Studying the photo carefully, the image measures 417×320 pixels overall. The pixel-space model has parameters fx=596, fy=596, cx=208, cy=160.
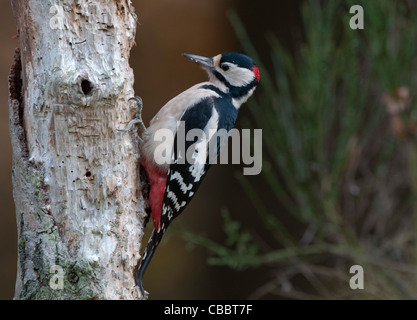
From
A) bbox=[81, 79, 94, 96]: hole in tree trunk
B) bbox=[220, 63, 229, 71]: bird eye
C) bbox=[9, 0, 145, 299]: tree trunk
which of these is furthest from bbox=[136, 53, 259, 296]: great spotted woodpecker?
bbox=[81, 79, 94, 96]: hole in tree trunk

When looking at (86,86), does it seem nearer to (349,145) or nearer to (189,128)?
(189,128)

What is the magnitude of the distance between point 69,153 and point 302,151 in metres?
1.50

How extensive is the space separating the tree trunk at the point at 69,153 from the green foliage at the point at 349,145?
112cm

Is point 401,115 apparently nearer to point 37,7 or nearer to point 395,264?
point 395,264

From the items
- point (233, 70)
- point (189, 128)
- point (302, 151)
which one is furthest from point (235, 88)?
point (302, 151)

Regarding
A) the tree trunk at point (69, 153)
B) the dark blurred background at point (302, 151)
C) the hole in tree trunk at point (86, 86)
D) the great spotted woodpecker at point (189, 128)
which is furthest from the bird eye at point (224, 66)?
the hole in tree trunk at point (86, 86)

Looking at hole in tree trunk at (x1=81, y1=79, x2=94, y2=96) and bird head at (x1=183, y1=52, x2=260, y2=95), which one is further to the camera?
bird head at (x1=183, y1=52, x2=260, y2=95)

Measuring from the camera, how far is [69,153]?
1.96 metres

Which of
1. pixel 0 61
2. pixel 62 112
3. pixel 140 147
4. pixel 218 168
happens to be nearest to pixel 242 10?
pixel 218 168

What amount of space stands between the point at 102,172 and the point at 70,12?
1.78 ft

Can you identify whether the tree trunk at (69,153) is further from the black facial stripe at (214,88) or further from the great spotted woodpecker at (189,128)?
the black facial stripe at (214,88)

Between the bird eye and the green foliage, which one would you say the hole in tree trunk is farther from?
the green foliage

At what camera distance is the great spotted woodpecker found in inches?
88.5

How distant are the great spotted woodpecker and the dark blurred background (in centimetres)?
44
